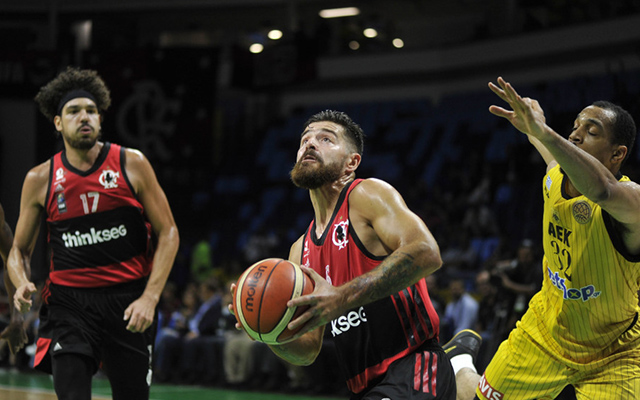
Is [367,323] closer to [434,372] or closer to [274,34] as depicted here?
[434,372]

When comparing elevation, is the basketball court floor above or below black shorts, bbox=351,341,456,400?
below

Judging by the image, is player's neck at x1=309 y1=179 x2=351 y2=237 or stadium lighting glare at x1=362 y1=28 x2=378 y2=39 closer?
player's neck at x1=309 y1=179 x2=351 y2=237

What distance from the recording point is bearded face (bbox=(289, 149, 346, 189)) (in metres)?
3.90

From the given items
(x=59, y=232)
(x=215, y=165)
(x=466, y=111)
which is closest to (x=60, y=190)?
(x=59, y=232)

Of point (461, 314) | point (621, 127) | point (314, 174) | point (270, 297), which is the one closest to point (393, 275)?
point (270, 297)

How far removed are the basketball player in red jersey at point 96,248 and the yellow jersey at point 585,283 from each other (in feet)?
7.51

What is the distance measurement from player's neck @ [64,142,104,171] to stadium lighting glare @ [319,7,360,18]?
16.3 m

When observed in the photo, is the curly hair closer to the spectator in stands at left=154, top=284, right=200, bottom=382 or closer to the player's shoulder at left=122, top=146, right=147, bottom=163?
the player's shoulder at left=122, top=146, right=147, bottom=163

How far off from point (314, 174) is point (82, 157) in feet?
6.67

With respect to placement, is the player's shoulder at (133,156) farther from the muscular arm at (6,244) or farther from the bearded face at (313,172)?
the bearded face at (313,172)

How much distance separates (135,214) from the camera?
206 inches

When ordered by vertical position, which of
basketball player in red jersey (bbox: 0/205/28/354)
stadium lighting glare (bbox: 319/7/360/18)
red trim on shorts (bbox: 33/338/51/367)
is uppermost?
stadium lighting glare (bbox: 319/7/360/18)

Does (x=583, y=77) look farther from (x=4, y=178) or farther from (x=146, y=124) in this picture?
(x=4, y=178)

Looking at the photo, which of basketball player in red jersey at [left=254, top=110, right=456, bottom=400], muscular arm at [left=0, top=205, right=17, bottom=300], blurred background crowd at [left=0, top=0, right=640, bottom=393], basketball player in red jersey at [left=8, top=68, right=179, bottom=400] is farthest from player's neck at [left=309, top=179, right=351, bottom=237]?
blurred background crowd at [left=0, top=0, right=640, bottom=393]
